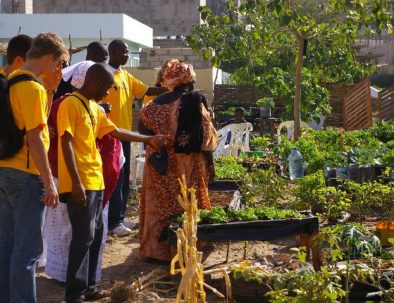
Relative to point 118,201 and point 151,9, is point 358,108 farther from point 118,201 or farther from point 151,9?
point 151,9

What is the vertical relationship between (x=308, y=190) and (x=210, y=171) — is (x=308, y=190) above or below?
below

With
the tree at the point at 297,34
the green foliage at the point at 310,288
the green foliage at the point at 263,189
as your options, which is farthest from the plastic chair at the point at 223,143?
the green foliage at the point at 310,288

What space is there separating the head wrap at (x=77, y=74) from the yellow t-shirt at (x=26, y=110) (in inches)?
75.9

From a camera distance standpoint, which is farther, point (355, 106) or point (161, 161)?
point (355, 106)

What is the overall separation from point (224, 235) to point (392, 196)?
2.05 metres

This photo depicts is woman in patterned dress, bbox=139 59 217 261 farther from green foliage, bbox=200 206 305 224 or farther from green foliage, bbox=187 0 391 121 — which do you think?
green foliage, bbox=187 0 391 121

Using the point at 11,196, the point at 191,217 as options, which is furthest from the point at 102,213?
the point at 191,217

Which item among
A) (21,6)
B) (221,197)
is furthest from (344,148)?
(21,6)

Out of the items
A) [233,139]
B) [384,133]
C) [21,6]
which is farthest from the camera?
[21,6]

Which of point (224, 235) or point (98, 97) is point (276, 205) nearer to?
point (224, 235)

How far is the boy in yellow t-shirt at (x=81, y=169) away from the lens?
5027 mm

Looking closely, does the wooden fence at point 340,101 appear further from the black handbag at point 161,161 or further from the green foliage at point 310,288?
the green foliage at point 310,288

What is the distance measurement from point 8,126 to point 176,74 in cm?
245

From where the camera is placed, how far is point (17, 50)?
5.29 meters
